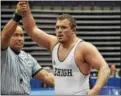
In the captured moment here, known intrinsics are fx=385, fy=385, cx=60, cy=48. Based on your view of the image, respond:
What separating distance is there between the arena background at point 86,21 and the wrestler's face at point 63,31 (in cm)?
915

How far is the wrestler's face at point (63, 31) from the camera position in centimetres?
321

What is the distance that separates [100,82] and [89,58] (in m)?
0.24

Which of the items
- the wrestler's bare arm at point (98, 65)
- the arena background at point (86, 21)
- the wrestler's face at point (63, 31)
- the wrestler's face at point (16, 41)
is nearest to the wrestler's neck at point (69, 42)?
the wrestler's face at point (63, 31)

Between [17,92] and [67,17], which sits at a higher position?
[67,17]

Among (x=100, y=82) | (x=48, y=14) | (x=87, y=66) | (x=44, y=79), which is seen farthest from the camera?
(x=48, y=14)

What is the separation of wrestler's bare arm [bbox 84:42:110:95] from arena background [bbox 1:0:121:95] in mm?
9308

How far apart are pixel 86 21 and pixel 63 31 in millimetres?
10642

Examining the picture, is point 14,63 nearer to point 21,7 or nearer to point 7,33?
point 7,33

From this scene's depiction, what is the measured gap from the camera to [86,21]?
1378 centimetres

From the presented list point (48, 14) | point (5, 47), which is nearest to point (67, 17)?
point (5, 47)

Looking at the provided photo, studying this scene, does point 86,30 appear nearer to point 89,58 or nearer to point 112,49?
point 112,49

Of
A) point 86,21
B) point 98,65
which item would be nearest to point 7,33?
point 98,65

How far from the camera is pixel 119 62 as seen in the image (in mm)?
13445

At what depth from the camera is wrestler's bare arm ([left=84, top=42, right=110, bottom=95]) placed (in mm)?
2932
